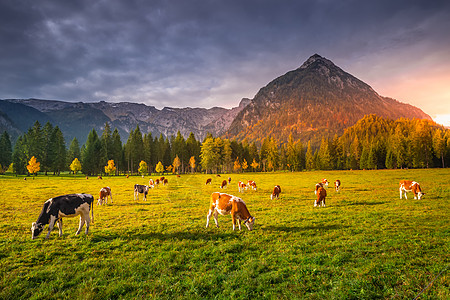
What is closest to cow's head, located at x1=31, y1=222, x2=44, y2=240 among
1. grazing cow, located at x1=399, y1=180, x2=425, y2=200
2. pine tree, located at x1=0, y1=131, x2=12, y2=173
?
grazing cow, located at x1=399, y1=180, x2=425, y2=200

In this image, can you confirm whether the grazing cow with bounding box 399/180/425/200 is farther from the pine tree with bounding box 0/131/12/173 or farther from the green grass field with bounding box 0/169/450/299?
the pine tree with bounding box 0/131/12/173

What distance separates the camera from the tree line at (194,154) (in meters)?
75.6

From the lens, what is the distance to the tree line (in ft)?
248

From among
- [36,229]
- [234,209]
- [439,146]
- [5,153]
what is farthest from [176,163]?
[439,146]

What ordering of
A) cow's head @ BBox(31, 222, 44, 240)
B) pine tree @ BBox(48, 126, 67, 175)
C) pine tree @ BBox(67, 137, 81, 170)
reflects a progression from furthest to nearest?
pine tree @ BBox(67, 137, 81, 170)
pine tree @ BBox(48, 126, 67, 175)
cow's head @ BBox(31, 222, 44, 240)

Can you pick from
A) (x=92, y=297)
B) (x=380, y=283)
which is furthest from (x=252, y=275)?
(x=92, y=297)

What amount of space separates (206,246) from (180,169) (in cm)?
9257

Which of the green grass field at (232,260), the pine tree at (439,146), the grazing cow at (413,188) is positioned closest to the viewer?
the green grass field at (232,260)

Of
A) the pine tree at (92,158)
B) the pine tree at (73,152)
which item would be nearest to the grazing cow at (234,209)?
the pine tree at (92,158)

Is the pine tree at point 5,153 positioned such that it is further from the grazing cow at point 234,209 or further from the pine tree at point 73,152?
the grazing cow at point 234,209

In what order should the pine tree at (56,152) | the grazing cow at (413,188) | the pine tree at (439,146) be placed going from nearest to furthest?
1. the grazing cow at (413,188)
2. the pine tree at (56,152)
3. the pine tree at (439,146)

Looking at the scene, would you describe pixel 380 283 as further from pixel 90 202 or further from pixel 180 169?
pixel 180 169

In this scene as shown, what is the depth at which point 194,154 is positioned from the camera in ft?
330

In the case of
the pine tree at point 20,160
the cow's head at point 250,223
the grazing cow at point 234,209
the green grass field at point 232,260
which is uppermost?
the pine tree at point 20,160
